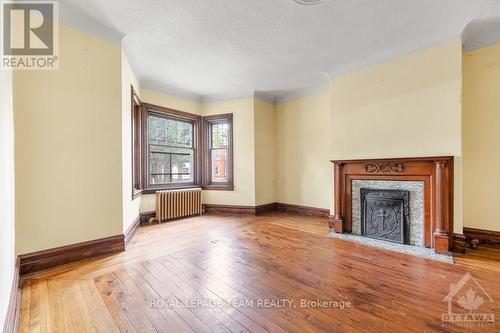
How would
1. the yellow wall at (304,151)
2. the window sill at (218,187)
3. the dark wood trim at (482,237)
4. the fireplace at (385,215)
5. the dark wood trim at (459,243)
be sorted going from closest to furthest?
the dark wood trim at (459,243)
the dark wood trim at (482,237)
the fireplace at (385,215)
the yellow wall at (304,151)
the window sill at (218,187)

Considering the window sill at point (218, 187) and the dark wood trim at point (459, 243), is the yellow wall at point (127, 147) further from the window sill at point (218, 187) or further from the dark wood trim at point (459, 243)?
the dark wood trim at point (459, 243)

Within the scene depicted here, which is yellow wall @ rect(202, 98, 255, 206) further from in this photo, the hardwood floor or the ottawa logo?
the ottawa logo

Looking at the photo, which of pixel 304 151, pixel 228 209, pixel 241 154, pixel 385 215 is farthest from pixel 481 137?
pixel 228 209

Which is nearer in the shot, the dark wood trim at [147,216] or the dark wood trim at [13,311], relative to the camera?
the dark wood trim at [13,311]

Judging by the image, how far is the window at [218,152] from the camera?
5180 mm

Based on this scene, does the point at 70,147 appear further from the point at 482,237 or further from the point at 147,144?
the point at 482,237

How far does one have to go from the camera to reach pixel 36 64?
2.30m

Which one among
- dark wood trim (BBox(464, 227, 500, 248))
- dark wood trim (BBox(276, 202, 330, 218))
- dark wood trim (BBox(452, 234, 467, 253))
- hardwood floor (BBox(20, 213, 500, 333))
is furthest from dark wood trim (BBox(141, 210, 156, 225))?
dark wood trim (BBox(464, 227, 500, 248))

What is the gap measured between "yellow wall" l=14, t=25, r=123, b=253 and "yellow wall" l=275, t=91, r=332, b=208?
351 centimetres

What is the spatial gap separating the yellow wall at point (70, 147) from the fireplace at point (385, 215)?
339 cm

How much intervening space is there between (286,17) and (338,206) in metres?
2.73

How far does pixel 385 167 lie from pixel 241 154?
112 inches

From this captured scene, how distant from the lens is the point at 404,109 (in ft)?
10.2

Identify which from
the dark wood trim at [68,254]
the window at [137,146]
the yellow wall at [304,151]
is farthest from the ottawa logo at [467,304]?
the window at [137,146]
